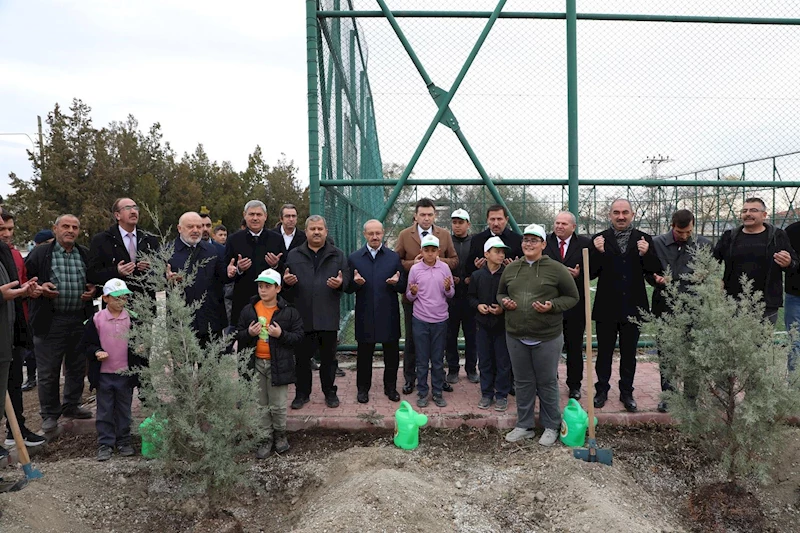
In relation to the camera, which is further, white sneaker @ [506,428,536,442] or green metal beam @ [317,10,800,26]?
green metal beam @ [317,10,800,26]

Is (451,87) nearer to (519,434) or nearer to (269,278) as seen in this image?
(269,278)

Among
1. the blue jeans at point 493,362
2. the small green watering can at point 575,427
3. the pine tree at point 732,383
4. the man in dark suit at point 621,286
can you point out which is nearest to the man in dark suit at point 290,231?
the blue jeans at point 493,362

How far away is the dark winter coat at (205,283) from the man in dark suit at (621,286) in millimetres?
3626

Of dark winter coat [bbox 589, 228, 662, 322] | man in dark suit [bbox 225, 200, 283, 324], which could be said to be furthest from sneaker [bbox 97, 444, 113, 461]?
dark winter coat [bbox 589, 228, 662, 322]

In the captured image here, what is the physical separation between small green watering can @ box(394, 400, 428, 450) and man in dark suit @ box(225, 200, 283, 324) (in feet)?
6.48

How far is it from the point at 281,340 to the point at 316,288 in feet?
2.87

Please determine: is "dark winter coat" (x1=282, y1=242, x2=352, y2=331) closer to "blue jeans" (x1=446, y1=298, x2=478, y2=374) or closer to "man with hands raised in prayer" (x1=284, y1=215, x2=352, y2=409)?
"man with hands raised in prayer" (x1=284, y1=215, x2=352, y2=409)

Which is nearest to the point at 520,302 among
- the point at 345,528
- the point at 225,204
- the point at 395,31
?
the point at 345,528

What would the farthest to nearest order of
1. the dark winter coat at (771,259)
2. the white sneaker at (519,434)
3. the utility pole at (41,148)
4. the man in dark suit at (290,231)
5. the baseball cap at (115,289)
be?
the utility pole at (41,148)
the man in dark suit at (290,231)
the dark winter coat at (771,259)
the white sneaker at (519,434)
the baseball cap at (115,289)

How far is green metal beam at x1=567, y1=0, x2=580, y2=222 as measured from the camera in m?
6.09

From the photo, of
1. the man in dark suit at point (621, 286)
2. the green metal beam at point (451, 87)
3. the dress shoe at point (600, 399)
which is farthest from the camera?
the green metal beam at point (451, 87)

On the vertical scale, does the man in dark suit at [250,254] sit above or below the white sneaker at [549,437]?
above

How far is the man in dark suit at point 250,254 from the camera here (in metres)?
5.32

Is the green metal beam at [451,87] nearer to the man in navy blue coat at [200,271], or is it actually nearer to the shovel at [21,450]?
the man in navy blue coat at [200,271]
